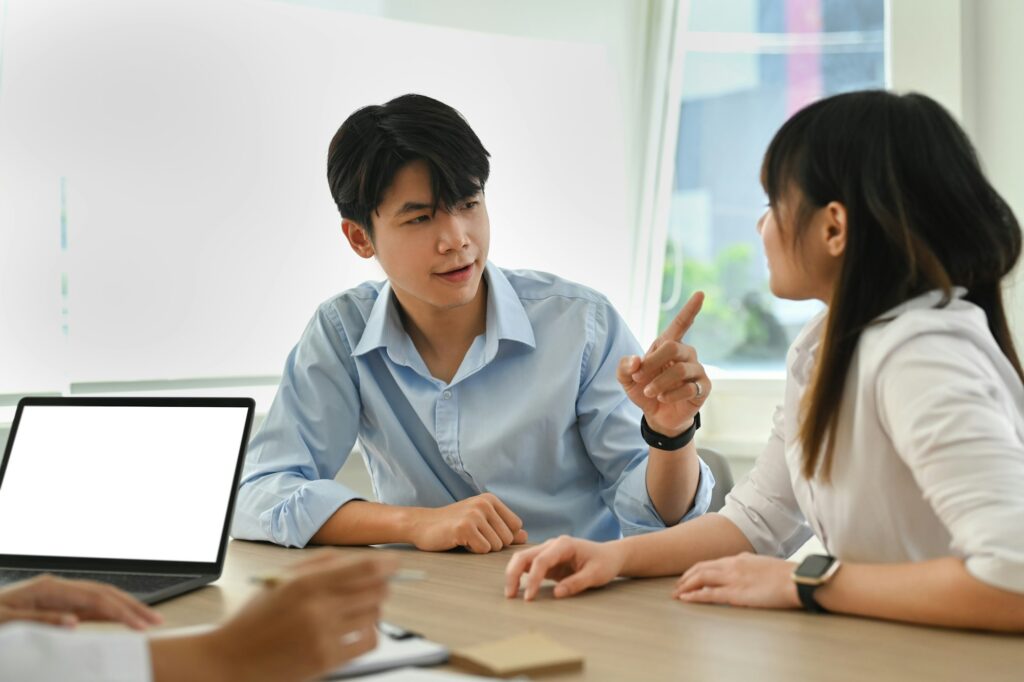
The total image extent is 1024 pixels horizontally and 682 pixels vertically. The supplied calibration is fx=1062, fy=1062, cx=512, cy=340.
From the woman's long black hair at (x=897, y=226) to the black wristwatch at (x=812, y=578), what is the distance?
0.11m

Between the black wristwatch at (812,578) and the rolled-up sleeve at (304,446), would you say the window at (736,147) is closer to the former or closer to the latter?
the rolled-up sleeve at (304,446)

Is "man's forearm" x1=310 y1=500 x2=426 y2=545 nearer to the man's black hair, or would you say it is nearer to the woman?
the woman

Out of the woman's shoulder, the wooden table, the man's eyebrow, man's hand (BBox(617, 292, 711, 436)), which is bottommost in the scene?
the wooden table

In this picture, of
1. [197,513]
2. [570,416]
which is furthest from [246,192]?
[197,513]

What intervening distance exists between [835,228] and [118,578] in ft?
3.43

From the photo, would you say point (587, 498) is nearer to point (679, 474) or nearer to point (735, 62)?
point (679, 474)

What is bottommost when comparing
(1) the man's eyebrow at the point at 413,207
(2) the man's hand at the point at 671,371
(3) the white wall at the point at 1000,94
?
(2) the man's hand at the point at 671,371

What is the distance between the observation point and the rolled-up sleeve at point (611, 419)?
6.21 ft

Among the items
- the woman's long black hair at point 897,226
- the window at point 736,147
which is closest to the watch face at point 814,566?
the woman's long black hair at point 897,226

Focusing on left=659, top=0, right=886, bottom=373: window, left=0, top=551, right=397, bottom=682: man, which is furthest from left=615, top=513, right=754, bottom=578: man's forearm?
left=659, top=0, right=886, bottom=373: window

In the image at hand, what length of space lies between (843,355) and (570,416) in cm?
81

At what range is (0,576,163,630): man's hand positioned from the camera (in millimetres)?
1025

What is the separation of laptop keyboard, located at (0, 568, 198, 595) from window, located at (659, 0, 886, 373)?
297 centimetres

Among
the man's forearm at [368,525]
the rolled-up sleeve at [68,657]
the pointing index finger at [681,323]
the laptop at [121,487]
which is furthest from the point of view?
the man's forearm at [368,525]
